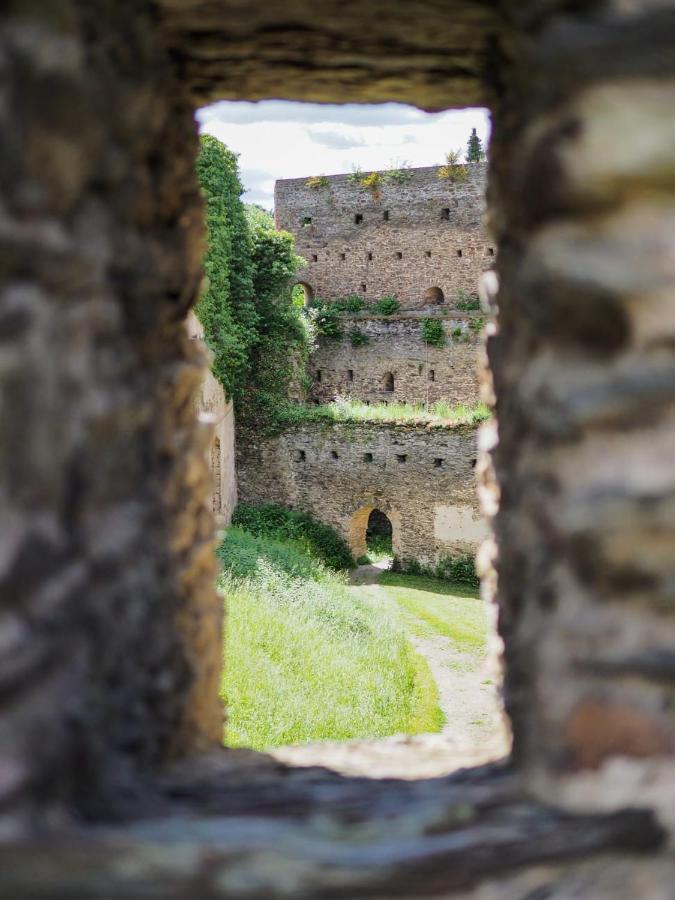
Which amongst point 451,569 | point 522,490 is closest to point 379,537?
point 451,569

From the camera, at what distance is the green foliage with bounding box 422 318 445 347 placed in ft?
63.4

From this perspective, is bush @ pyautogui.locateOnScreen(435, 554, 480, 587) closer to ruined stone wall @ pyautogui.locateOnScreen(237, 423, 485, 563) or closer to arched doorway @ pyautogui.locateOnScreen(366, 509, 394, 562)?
ruined stone wall @ pyautogui.locateOnScreen(237, 423, 485, 563)

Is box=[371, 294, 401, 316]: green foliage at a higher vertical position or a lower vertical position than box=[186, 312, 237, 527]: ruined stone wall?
higher

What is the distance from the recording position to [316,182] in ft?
68.6

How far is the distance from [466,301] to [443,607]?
11077 millimetres

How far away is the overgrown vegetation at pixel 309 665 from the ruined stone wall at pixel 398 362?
31.1 ft

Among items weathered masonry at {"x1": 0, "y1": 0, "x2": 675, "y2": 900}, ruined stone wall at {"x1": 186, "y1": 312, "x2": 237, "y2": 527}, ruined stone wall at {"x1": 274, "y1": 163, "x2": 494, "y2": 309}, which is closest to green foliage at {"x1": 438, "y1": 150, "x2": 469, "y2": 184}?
ruined stone wall at {"x1": 274, "y1": 163, "x2": 494, "y2": 309}

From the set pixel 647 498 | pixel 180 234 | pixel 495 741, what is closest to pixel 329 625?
pixel 495 741

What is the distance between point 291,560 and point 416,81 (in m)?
9.92

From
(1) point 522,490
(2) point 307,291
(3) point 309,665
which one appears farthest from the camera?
(2) point 307,291

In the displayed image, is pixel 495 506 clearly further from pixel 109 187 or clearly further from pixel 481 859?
pixel 109 187

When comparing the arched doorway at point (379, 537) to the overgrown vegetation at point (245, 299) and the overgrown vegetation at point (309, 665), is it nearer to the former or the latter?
the overgrown vegetation at point (245, 299)

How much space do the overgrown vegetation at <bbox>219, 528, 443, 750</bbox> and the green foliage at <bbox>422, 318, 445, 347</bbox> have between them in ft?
32.5

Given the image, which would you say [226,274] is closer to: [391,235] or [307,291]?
[307,291]
